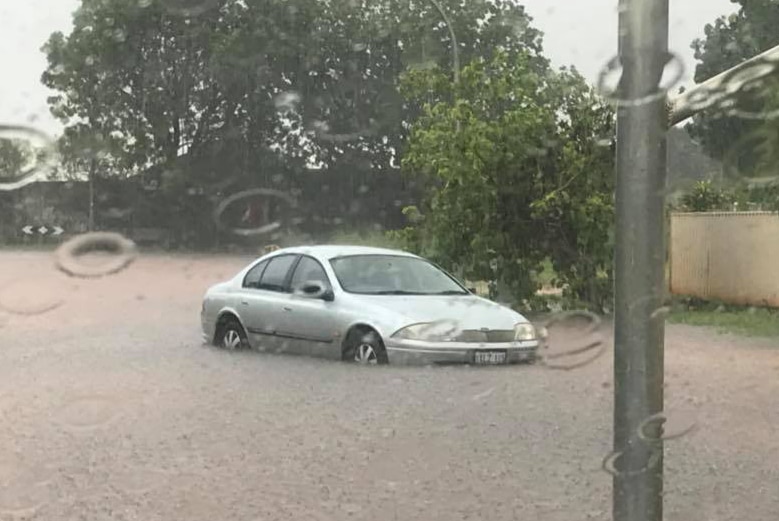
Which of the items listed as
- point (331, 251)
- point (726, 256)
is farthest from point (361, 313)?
point (726, 256)

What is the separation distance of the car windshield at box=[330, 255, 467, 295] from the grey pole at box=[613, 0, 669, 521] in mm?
6777

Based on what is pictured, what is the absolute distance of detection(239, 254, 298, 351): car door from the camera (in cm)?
1036

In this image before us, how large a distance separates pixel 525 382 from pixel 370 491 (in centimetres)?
372

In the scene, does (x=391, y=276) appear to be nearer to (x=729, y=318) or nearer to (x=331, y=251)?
(x=331, y=251)

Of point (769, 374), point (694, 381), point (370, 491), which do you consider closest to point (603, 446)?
point (370, 491)

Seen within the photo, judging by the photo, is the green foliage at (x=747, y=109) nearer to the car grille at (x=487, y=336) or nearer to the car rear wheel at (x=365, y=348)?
the car grille at (x=487, y=336)

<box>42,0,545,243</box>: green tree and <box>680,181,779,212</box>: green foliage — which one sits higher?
<box>42,0,545,243</box>: green tree

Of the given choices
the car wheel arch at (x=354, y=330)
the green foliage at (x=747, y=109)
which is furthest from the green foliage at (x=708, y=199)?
the car wheel arch at (x=354, y=330)

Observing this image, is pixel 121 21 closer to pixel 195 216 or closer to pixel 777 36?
pixel 195 216

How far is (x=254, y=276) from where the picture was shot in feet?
35.7

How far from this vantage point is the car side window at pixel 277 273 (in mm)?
10562

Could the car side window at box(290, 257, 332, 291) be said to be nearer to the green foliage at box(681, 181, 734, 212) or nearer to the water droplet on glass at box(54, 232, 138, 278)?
the water droplet on glass at box(54, 232, 138, 278)

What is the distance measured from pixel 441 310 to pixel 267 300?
5.48 feet

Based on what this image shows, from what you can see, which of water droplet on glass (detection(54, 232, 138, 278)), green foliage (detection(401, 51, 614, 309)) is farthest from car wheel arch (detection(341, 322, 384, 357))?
water droplet on glass (detection(54, 232, 138, 278))
